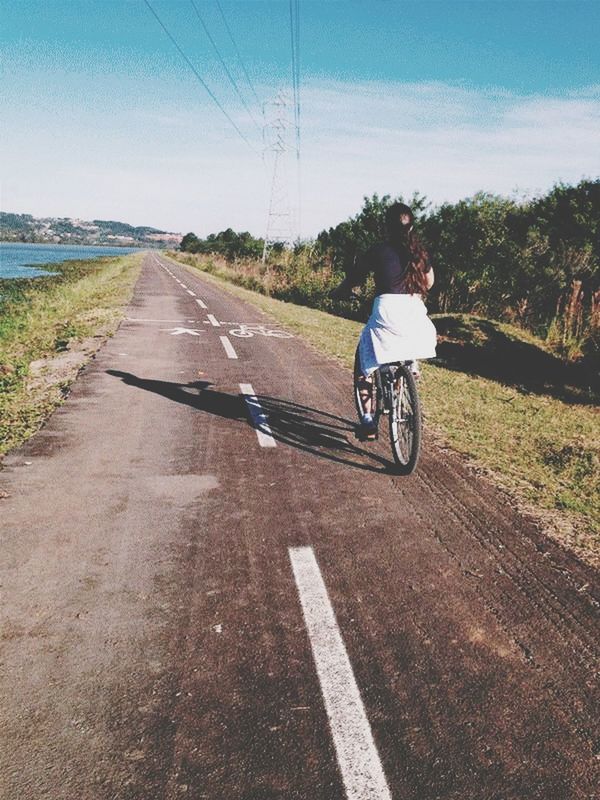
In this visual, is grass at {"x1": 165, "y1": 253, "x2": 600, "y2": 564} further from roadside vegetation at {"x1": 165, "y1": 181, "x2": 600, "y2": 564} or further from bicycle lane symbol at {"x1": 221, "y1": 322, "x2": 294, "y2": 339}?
bicycle lane symbol at {"x1": 221, "y1": 322, "x2": 294, "y2": 339}

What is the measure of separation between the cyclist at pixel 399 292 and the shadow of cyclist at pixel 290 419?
108 cm

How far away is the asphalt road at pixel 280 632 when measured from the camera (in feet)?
6.60

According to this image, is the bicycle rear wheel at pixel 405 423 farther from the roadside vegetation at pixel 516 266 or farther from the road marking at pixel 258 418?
the roadside vegetation at pixel 516 266

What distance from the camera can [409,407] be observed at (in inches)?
192

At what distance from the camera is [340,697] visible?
2342mm

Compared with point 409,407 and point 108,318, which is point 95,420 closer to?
point 409,407

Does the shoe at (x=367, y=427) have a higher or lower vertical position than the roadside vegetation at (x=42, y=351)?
higher

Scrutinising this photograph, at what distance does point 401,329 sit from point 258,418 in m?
2.44

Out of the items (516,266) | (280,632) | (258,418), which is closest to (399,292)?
(258,418)

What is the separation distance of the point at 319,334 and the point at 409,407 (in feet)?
29.7

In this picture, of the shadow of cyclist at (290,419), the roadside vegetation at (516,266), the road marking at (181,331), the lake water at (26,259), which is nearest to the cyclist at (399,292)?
the shadow of cyclist at (290,419)

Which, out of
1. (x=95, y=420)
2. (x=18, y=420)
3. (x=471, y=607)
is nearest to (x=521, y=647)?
(x=471, y=607)

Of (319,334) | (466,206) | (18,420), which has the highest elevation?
(466,206)

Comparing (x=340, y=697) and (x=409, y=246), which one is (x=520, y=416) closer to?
(x=409, y=246)
